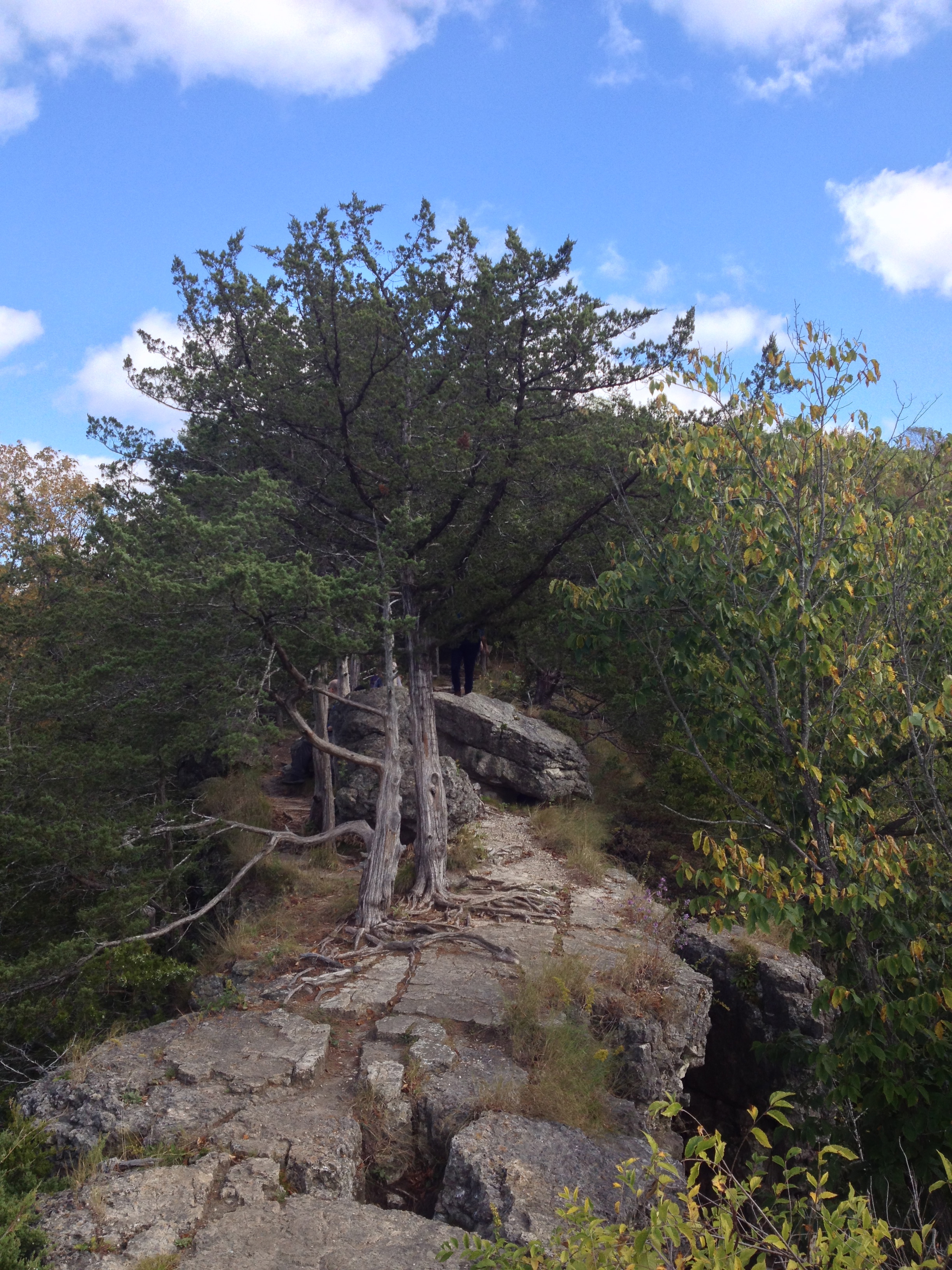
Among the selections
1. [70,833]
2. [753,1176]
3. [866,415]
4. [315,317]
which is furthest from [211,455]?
[753,1176]

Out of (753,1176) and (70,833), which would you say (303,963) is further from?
(753,1176)

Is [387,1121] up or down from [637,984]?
down

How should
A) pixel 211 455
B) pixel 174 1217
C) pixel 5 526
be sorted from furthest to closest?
pixel 5 526
pixel 211 455
pixel 174 1217

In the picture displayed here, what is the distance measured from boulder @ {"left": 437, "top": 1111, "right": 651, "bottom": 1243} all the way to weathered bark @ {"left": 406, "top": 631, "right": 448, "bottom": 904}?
19.4 feet

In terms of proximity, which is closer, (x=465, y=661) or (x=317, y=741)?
(x=317, y=741)

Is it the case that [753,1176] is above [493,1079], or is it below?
above

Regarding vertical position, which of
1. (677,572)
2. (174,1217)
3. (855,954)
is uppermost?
(677,572)

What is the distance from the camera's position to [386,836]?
1209 cm

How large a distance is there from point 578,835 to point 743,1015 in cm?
474

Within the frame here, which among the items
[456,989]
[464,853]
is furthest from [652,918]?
[456,989]

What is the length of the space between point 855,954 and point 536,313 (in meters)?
8.81

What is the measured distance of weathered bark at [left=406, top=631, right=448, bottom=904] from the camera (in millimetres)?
12531

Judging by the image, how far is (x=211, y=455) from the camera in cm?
1344

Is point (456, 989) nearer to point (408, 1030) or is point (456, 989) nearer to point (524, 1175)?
point (408, 1030)
